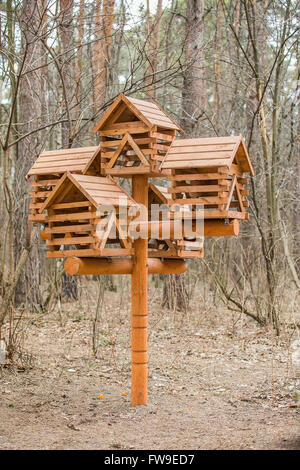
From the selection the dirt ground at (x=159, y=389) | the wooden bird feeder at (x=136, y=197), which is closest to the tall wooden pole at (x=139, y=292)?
the wooden bird feeder at (x=136, y=197)

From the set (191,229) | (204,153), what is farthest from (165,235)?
(204,153)

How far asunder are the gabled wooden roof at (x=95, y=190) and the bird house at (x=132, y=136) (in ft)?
0.47

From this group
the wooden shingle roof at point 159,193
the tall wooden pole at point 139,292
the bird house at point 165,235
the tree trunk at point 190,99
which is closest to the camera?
the bird house at point 165,235

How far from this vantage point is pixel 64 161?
5.38 metres

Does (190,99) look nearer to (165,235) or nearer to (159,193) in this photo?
(159,193)

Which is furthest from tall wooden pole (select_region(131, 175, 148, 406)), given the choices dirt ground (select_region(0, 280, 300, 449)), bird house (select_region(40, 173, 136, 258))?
dirt ground (select_region(0, 280, 300, 449))

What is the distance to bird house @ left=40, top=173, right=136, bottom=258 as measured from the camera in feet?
15.5

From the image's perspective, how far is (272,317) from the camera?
8.64m

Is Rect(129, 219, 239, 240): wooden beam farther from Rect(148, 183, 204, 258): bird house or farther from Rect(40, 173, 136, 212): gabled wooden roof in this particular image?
Rect(40, 173, 136, 212): gabled wooden roof

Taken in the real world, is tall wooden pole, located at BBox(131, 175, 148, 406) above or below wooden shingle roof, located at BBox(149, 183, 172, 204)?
below

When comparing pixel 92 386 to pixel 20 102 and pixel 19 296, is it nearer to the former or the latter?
pixel 19 296

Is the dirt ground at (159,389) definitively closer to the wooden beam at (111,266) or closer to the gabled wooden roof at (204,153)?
the wooden beam at (111,266)

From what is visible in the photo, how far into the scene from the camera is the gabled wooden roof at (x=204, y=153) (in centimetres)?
469

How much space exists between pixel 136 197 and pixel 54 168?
747 millimetres
